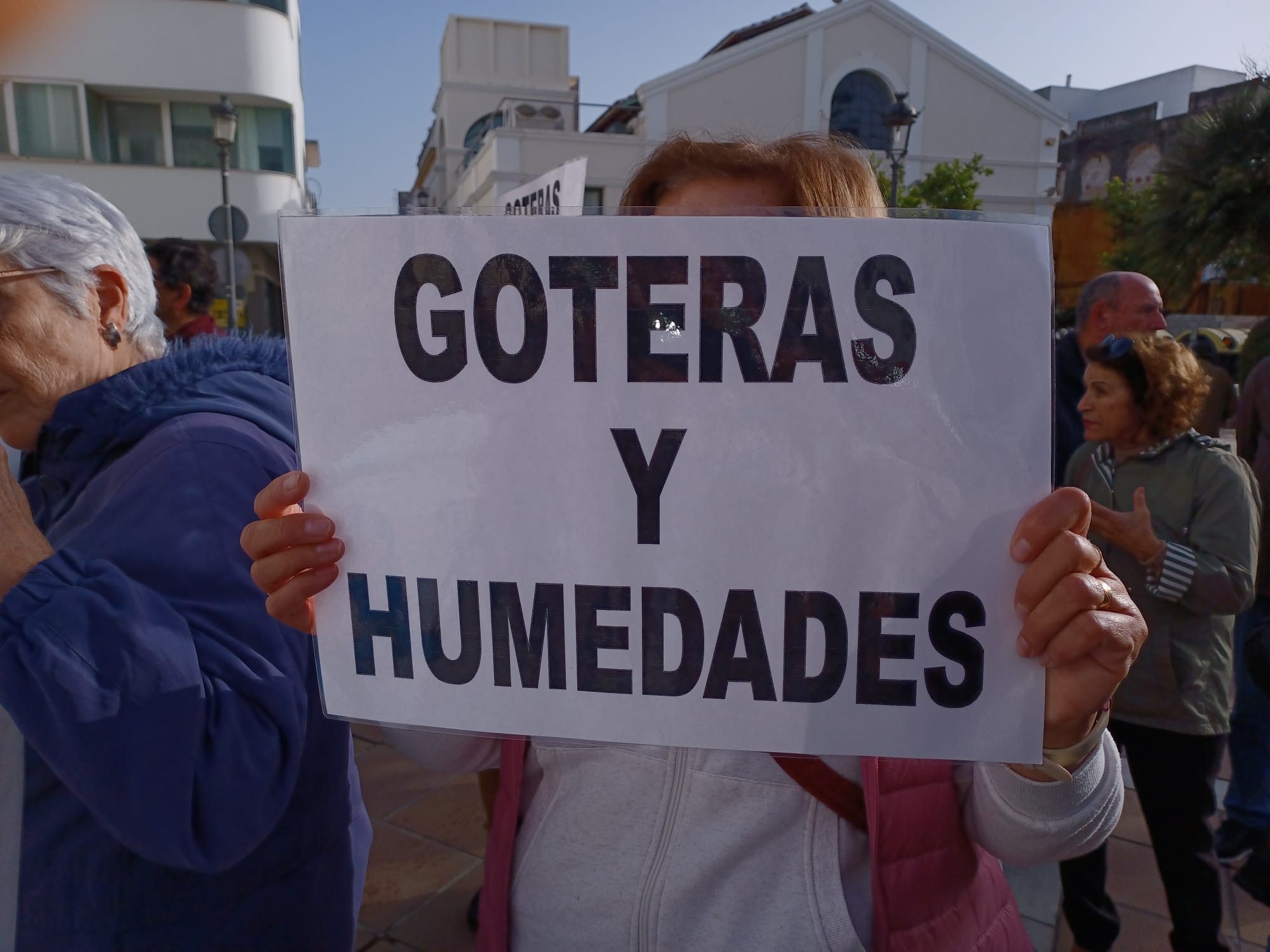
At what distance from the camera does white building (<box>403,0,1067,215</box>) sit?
25.6m

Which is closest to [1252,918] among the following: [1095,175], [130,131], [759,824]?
[759,824]

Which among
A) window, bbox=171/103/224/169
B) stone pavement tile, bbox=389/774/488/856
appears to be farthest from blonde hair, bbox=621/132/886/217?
window, bbox=171/103/224/169

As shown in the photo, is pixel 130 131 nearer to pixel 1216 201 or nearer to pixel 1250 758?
pixel 1216 201

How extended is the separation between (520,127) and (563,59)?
46.9ft

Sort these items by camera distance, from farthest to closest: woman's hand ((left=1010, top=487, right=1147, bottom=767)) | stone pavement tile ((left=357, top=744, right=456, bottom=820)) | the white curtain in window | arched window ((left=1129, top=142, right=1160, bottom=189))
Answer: arched window ((left=1129, top=142, right=1160, bottom=189)) < the white curtain in window < stone pavement tile ((left=357, top=744, right=456, bottom=820)) < woman's hand ((left=1010, top=487, right=1147, bottom=767))

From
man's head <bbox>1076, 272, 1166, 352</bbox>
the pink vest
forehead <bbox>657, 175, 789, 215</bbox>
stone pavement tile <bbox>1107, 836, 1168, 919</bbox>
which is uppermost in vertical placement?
forehead <bbox>657, 175, 789, 215</bbox>

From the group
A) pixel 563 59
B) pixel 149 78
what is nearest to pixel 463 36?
pixel 563 59

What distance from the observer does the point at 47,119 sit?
16.2 meters

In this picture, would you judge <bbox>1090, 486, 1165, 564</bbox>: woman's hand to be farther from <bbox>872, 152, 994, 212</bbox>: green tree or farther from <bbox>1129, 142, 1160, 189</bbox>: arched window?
<bbox>1129, 142, 1160, 189</bbox>: arched window

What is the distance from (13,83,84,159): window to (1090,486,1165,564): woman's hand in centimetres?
1980

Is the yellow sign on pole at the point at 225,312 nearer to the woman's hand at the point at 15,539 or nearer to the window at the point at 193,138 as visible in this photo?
the window at the point at 193,138

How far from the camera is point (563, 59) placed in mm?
36688

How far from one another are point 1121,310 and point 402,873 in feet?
10.5

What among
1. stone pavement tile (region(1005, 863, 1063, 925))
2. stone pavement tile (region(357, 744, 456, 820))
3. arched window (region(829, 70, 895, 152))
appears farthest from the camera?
arched window (region(829, 70, 895, 152))
